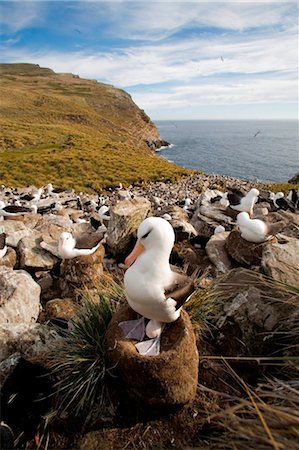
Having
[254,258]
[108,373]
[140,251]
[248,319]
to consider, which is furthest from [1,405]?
[254,258]

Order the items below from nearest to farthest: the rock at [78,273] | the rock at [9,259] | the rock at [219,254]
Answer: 1. the rock at [78,273]
2. the rock at [9,259]
3. the rock at [219,254]

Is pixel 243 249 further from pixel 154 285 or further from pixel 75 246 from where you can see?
pixel 154 285

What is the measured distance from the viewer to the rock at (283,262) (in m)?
4.66

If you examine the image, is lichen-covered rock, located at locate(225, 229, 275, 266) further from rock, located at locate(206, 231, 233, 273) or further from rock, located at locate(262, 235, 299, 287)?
rock, located at locate(262, 235, 299, 287)

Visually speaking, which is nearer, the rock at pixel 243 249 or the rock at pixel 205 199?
the rock at pixel 243 249

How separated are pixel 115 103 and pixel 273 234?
127 metres

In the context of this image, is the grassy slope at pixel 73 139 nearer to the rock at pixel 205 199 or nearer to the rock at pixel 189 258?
the rock at pixel 205 199

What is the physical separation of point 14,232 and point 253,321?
242 inches

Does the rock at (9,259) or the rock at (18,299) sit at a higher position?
the rock at (18,299)

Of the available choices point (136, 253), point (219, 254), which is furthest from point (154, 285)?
point (219, 254)

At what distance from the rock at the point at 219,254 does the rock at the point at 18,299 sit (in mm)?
3642

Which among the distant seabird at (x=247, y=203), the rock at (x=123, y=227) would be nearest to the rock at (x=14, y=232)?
the rock at (x=123, y=227)

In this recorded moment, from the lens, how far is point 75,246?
688 centimetres

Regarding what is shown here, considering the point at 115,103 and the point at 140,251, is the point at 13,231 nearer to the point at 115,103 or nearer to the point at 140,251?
the point at 140,251
